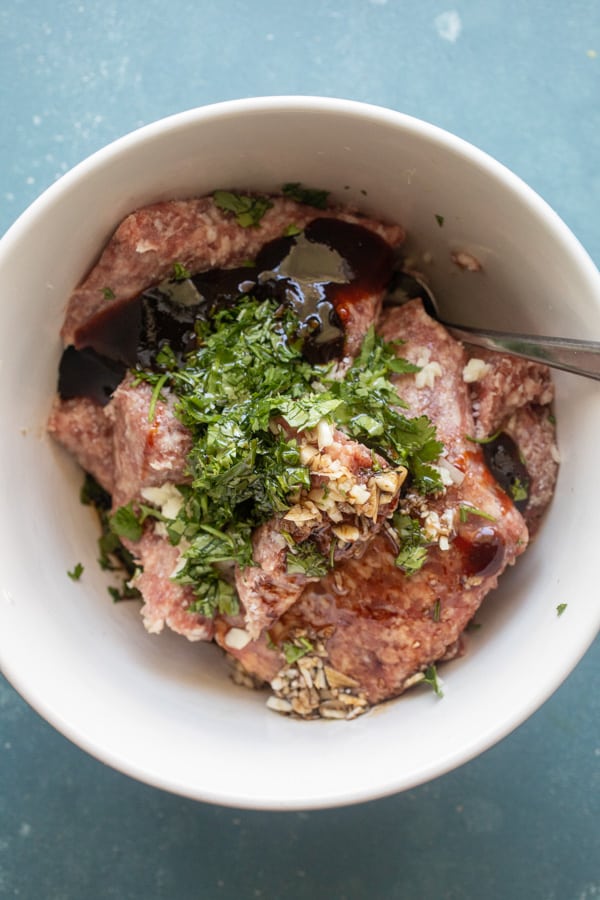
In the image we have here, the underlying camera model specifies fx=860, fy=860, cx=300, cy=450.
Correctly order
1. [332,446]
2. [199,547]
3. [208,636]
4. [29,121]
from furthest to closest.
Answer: [29,121], [208,636], [199,547], [332,446]

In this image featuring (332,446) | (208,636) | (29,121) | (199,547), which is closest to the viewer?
(332,446)

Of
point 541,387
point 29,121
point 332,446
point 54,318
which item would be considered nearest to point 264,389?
point 332,446

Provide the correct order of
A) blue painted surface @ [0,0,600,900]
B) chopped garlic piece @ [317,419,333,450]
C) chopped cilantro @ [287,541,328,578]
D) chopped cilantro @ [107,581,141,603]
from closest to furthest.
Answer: chopped garlic piece @ [317,419,333,450] < chopped cilantro @ [287,541,328,578] < chopped cilantro @ [107,581,141,603] < blue painted surface @ [0,0,600,900]

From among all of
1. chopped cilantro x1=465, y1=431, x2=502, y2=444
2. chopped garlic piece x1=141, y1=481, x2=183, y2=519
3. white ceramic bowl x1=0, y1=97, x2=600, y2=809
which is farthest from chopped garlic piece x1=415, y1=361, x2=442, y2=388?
chopped garlic piece x1=141, y1=481, x2=183, y2=519

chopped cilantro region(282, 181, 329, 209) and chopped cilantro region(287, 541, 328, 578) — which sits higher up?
chopped cilantro region(282, 181, 329, 209)

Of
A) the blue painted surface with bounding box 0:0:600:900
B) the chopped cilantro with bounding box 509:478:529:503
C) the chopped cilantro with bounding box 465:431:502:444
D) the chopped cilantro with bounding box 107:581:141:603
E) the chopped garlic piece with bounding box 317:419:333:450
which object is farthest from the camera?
the blue painted surface with bounding box 0:0:600:900

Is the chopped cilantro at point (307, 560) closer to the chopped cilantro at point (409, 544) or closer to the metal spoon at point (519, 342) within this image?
the chopped cilantro at point (409, 544)

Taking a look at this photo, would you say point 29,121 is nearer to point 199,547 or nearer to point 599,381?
point 199,547

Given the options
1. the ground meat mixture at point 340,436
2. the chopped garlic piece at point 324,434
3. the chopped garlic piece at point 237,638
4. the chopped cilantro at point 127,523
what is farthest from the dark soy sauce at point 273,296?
the chopped garlic piece at point 237,638

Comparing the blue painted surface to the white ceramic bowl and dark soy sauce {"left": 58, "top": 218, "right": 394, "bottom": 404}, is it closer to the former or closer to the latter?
the white ceramic bowl
